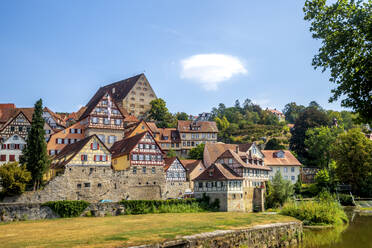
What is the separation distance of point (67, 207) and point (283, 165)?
44.0 meters

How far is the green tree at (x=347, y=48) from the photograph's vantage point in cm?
1623

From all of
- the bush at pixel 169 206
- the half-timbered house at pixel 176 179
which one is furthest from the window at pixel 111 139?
the bush at pixel 169 206

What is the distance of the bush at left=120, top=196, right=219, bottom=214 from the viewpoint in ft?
116

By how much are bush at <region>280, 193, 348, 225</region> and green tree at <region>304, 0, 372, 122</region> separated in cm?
1934

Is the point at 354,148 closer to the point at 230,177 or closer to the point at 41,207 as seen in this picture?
the point at 230,177

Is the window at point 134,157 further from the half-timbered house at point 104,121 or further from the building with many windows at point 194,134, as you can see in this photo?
the building with many windows at point 194,134

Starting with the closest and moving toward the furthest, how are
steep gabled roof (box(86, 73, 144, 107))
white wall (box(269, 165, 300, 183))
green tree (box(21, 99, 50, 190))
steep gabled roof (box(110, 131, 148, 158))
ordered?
green tree (box(21, 99, 50, 190))
steep gabled roof (box(110, 131, 148, 158))
white wall (box(269, 165, 300, 183))
steep gabled roof (box(86, 73, 144, 107))

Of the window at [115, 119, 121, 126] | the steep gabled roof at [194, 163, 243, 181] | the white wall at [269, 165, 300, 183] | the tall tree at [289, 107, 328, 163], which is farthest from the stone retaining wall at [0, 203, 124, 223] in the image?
the tall tree at [289, 107, 328, 163]

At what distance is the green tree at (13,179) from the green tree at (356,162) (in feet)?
161

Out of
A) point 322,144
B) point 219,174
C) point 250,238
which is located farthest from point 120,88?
point 250,238

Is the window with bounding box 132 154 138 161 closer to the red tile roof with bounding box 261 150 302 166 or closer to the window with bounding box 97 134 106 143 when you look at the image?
the window with bounding box 97 134 106 143

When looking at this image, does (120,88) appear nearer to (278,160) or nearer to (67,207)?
(278,160)

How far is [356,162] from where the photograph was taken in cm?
5738

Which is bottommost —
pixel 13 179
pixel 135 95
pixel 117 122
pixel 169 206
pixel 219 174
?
pixel 169 206
